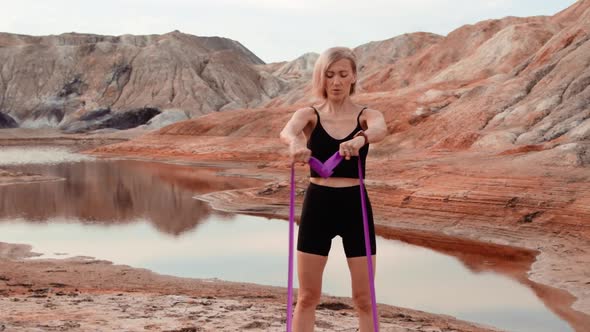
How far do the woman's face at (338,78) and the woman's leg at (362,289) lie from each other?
1.17 meters

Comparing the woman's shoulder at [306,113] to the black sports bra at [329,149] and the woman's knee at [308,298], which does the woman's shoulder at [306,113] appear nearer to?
the black sports bra at [329,149]

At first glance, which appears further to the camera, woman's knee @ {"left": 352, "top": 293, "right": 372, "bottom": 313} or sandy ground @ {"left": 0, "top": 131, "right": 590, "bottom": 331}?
sandy ground @ {"left": 0, "top": 131, "right": 590, "bottom": 331}

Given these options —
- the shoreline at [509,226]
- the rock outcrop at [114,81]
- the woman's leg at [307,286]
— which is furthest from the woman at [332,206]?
the rock outcrop at [114,81]

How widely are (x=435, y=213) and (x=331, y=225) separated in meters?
19.3

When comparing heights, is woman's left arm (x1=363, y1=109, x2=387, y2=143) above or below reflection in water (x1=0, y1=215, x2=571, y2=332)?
above

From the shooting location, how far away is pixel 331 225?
4.80 m

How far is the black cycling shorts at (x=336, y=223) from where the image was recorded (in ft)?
15.7

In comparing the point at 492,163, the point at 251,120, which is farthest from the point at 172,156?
the point at 492,163

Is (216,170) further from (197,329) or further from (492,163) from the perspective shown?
(197,329)

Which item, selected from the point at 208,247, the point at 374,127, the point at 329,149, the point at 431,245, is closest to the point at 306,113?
the point at 329,149

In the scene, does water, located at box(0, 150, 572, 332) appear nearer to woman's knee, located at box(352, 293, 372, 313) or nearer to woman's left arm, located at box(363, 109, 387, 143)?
woman's knee, located at box(352, 293, 372, 313)

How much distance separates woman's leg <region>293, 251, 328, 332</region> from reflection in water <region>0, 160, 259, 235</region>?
18545 mm

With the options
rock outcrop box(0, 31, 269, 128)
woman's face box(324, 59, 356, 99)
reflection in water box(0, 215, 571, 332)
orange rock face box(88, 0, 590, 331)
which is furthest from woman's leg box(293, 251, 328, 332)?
rock outcrop box(0, 31, 269, 128)

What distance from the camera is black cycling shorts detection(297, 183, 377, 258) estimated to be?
4777 millimetres
